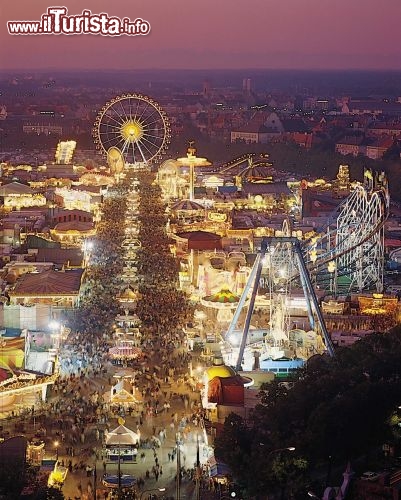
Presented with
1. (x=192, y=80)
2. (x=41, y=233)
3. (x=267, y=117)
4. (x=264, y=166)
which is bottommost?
(x=41, y=233)

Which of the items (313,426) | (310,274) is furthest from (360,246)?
(313,426)

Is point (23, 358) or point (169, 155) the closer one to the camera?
point (23, 358)

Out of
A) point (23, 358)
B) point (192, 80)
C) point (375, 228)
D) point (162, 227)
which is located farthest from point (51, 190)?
point (192, 80)

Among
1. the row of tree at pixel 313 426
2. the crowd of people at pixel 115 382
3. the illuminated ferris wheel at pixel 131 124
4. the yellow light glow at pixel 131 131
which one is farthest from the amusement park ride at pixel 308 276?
the yellow light glow at pixel 131 131

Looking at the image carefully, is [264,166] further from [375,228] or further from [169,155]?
[375,228]

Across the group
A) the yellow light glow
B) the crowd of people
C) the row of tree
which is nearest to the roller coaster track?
the crowd of people

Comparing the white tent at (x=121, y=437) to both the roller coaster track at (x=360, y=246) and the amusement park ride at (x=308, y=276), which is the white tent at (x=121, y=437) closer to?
the amusement park ride at (x=308, y=276)

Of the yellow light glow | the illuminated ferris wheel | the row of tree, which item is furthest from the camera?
the yellow light glow

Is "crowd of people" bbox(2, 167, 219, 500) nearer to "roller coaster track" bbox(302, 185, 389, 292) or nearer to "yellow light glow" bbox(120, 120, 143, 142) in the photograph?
"roller coaster track" bbox(302, 185, 389, 292)
